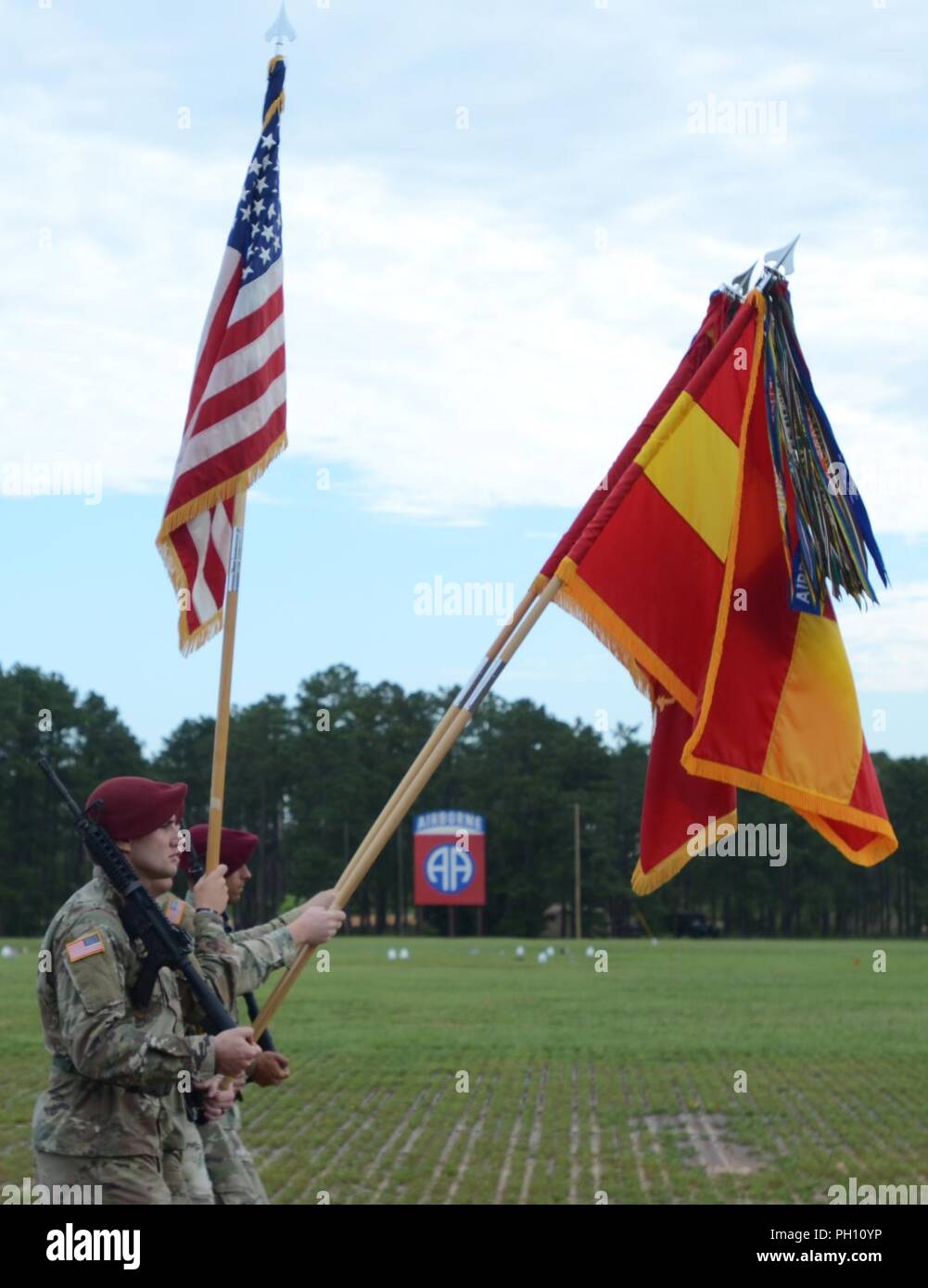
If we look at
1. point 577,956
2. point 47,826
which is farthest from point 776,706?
point 47,826

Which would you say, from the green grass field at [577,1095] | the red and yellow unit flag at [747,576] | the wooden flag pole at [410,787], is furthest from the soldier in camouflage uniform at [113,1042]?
the green grass field at [577,1095]

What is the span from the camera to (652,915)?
9375cm

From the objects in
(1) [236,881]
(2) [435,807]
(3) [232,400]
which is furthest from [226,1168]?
(2) [435,807]

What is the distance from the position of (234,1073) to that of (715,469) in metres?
2.90

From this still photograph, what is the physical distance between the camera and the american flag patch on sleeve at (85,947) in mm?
5062

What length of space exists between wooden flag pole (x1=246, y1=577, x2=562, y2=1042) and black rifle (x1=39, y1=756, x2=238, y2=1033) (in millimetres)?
228

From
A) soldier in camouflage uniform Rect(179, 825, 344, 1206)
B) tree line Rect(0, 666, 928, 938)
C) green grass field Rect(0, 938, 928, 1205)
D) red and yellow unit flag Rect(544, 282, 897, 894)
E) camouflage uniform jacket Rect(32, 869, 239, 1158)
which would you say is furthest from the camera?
tree line Rect(0, 666, 928, 938)

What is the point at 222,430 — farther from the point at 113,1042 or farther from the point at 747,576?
the point at 113,1042

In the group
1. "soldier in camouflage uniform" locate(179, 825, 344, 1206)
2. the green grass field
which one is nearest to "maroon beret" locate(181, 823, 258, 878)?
"soldier in camouflage uniform" locate(179, 825, 344, 1206)

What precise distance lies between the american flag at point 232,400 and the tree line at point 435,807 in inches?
3093

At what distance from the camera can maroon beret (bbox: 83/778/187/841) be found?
5391mm

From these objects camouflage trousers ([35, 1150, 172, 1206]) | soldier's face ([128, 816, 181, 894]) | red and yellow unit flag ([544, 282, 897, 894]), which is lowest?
camouflage trousers ([35, 1150, 172, 1206])

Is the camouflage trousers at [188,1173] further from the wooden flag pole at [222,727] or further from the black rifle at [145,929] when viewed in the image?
the wooden flag pole at [222,727]

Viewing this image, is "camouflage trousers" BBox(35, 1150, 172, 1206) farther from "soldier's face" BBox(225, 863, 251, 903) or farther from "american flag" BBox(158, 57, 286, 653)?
"american flag" BBox(158, 57, 286, 653)
